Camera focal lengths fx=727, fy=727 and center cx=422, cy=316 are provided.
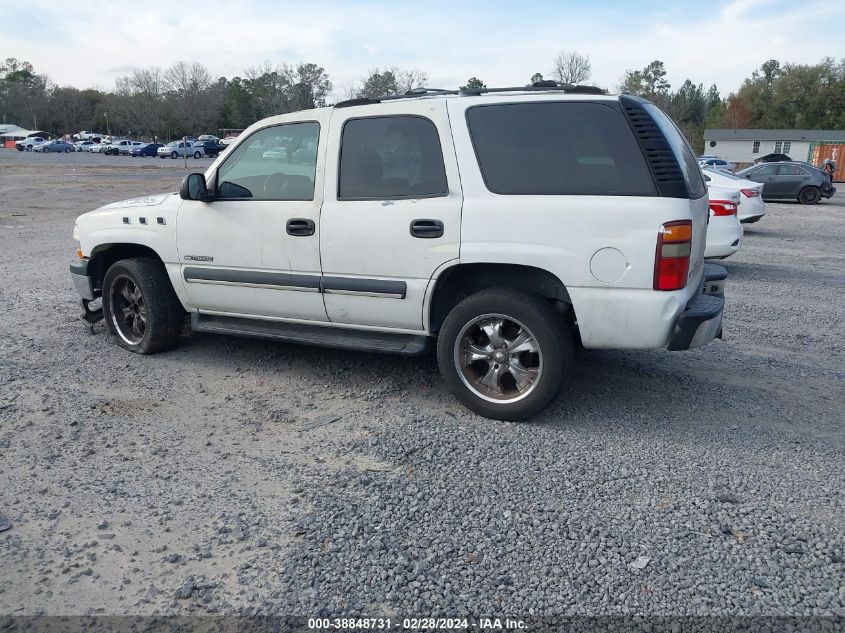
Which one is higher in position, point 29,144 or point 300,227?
point 29,144

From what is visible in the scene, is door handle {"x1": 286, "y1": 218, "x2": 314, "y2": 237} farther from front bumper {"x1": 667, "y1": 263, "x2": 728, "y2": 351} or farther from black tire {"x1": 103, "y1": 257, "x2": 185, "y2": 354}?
front bumper {"x1": 667, "y1": 263, "x2": 728, "y2": 351}

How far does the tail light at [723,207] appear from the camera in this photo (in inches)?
381

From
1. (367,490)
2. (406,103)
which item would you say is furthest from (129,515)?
(406,103)

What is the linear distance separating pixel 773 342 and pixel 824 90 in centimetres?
8036

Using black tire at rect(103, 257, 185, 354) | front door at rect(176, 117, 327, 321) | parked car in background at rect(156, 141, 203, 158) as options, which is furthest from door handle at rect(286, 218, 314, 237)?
parked car in background at rect(156, 141, 203, 158)

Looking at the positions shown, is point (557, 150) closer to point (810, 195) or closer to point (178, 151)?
point (810, 195)

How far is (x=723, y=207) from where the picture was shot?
31.9ft

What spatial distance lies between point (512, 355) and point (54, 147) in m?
75.9

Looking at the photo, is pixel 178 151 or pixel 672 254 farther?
pixel 178 151

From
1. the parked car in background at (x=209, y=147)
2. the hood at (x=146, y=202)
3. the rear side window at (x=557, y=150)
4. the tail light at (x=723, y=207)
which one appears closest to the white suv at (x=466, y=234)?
the rear side window at (x=557, y=150)

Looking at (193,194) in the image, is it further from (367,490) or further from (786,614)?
(786,614)

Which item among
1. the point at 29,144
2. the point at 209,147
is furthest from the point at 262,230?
the point at 29,144

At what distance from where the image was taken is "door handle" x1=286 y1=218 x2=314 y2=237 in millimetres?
5000

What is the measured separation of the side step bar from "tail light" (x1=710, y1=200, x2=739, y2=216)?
6.21m
